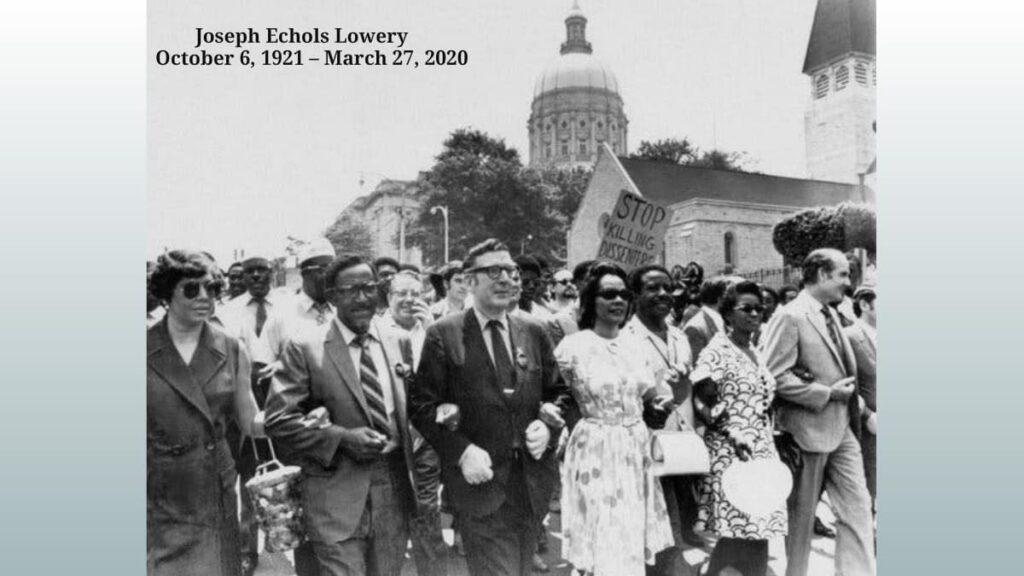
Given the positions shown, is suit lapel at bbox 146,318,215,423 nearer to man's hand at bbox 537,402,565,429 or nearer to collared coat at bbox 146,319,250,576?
collared coat at bbox 146,319,250,576

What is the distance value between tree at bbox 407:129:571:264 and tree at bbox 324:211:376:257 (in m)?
0.87

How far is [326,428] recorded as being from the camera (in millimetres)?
4012

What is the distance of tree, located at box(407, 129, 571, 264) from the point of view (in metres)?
8.94

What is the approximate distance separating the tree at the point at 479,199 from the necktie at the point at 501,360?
8.20 feet

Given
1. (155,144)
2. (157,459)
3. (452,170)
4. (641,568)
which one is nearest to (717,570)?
(641,568)

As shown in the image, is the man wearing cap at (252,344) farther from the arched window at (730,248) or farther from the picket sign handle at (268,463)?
the arched window at (730,248)

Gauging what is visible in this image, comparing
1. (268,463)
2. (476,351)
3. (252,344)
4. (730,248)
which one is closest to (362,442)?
(268,463)

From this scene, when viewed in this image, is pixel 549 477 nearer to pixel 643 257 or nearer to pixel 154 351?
pixel 154 351

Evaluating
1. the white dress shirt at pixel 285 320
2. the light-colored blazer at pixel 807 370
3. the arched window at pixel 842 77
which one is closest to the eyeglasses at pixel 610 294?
the light-colored blazer at pixel 807 370

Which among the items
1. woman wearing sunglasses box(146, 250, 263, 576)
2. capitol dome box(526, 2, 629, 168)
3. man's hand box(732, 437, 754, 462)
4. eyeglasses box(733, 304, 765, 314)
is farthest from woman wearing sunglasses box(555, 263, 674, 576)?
capitol dome box(526, 2, 629, 168)

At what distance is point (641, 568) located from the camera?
14.5 ft

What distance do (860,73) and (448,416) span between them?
444 centimetres

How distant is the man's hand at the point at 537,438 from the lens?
436cm

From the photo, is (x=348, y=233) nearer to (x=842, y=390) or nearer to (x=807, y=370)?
(x=807, y=370)
